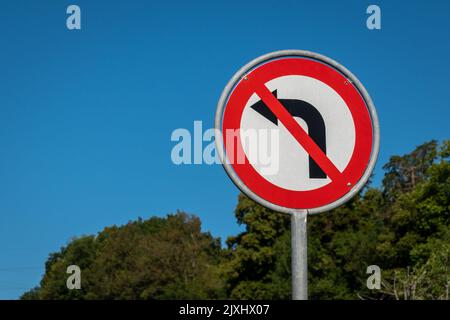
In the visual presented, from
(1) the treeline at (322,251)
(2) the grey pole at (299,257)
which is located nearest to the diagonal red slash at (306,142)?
(2) the grey pole at (299,257)

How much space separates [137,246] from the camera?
82.2 metres

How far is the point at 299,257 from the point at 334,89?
83 cm

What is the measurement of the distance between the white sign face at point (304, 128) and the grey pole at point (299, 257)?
15 centimetres

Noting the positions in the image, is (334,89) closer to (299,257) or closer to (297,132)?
(297,132)

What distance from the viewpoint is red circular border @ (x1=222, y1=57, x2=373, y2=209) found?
9.92 ft

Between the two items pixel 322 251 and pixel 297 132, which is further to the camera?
pixel 322 251

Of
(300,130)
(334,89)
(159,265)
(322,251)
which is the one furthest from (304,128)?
(159,265)

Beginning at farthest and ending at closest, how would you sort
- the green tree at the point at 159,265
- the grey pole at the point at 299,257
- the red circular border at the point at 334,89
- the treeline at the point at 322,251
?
the green tree at the point at 159,265, the treeline at the point at 322,251, the red circular border at the point at 334,89, the grey pole at the point at 299,257

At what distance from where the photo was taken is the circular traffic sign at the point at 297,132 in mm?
3039

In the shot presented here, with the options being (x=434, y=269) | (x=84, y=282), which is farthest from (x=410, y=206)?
(x=84, y=282)

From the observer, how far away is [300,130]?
3.09 metres

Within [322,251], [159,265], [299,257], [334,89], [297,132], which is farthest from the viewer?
[159,265]

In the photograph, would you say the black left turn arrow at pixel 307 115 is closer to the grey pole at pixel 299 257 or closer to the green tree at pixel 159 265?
the grey pole at pixel 299 257
